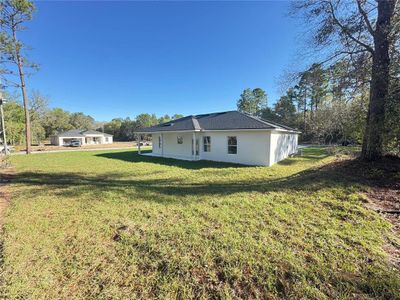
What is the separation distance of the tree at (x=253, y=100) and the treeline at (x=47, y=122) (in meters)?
31.8

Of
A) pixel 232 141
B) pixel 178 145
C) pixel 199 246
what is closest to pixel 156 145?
pixel 178 145

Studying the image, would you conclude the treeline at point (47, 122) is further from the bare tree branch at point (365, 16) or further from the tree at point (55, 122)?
the bare tree branch at point (365, 16)

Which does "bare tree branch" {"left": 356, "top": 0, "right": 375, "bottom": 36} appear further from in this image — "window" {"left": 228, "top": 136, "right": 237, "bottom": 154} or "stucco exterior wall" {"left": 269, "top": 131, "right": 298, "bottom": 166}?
"window" {"left": 228, "top": 136, "right": 237, "bottom": 154}

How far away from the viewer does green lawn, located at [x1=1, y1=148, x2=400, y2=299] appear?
2471 mm

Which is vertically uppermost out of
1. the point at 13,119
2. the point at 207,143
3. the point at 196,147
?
the point at 13,119

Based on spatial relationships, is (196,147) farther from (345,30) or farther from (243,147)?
(345,30)

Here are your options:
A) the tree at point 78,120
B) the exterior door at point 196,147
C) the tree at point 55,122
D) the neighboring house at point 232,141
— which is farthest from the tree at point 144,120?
the exterior door at point 196,147

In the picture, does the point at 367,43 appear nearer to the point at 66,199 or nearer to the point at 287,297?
the point at 287,297

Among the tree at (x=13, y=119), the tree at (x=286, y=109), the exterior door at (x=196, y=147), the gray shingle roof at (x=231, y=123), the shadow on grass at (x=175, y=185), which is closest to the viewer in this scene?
the shadow on grass at (x=175, y=185)

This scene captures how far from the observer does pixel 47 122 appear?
52.9m

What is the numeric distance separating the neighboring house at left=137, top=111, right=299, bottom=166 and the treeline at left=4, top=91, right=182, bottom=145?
109 ft

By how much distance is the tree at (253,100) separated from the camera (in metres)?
47.9

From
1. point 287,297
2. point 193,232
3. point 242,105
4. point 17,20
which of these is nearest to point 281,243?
point 287,297

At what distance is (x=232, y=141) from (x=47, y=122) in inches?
2409
